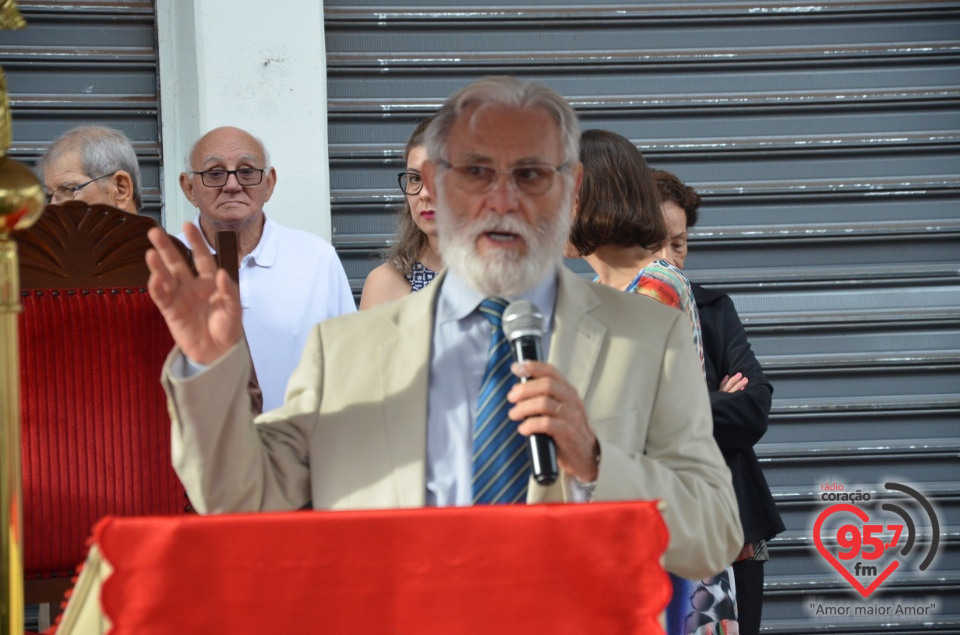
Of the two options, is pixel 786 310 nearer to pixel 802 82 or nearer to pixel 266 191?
pixel 802 82

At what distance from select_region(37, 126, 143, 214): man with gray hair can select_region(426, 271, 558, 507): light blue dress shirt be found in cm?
205

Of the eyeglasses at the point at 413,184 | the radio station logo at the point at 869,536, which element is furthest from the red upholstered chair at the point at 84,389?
the radio station logo at the point at 869,536

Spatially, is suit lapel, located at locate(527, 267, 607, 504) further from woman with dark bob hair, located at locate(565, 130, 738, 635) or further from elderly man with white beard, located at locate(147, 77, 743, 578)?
woman with dark bob hair, located at locate(565, 130, 738, 635)

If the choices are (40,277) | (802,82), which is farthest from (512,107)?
(802,82)

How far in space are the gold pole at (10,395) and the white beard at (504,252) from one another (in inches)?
51.1

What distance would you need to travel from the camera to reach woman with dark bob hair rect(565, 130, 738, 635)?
3.64 metres

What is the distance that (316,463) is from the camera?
8.66 ft

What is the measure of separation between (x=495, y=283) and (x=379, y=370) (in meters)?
0.32

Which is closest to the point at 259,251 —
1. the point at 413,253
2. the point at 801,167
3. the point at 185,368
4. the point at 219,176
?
the point at 219,176

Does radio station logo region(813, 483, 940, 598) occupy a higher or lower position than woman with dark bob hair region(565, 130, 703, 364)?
lower

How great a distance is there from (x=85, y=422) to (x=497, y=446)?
1.26m

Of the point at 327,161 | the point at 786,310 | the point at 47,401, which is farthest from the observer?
the point at 786,310

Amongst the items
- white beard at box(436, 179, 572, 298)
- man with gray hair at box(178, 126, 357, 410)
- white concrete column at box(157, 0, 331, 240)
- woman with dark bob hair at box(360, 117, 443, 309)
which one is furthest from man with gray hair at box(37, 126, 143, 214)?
white beard at box(436, 179, 572, 298)

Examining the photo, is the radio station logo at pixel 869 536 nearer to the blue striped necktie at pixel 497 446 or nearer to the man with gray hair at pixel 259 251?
the man with gray hair at pixel 259 251
